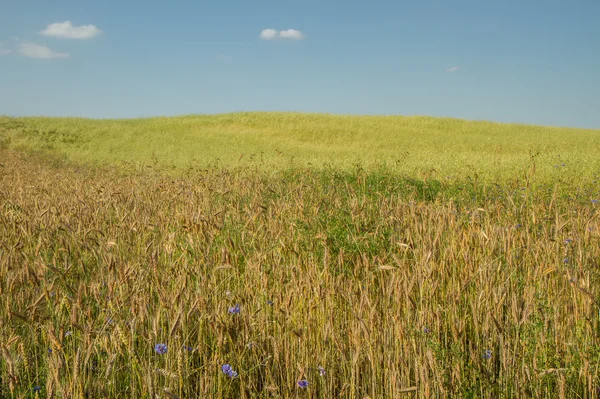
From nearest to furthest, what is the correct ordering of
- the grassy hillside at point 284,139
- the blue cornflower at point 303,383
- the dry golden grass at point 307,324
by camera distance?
the blue cornflower at point 303,383
the dry golden grass at point 307,324
the grassy hillside at point 284,139

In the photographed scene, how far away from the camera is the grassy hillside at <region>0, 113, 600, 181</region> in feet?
74.3

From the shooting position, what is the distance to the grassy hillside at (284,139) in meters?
22.6

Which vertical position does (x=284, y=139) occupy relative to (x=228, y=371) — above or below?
above

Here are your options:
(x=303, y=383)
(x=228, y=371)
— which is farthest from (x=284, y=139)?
(x=303, y=383)

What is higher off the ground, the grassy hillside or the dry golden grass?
the grassy hillside

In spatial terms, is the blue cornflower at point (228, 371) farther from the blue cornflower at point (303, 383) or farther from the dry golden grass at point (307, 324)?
the blue cornflower at point (303, 383)

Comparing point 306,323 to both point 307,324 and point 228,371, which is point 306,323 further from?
point 228,371

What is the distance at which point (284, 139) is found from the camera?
2930 centimetres

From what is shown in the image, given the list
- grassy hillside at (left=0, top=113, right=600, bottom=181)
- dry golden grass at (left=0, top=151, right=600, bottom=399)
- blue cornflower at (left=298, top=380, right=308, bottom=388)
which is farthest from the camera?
grassy hillside at (left=0, top=113, right=600, bottom=181)

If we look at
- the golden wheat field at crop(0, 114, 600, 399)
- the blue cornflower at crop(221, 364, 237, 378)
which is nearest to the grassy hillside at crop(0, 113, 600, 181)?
the golden wheat field at crop(0, 114, 600, 399)

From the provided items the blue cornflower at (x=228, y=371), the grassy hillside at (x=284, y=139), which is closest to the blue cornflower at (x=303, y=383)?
the blue cornflower at (x=228, y=371)

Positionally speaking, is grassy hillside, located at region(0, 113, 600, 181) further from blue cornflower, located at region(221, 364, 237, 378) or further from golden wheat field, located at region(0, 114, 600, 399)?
blue cornflower, located at region(221, 364, 237, 378)

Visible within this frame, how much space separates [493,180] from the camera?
11.0 meters

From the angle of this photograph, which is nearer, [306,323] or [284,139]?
[306,323]
